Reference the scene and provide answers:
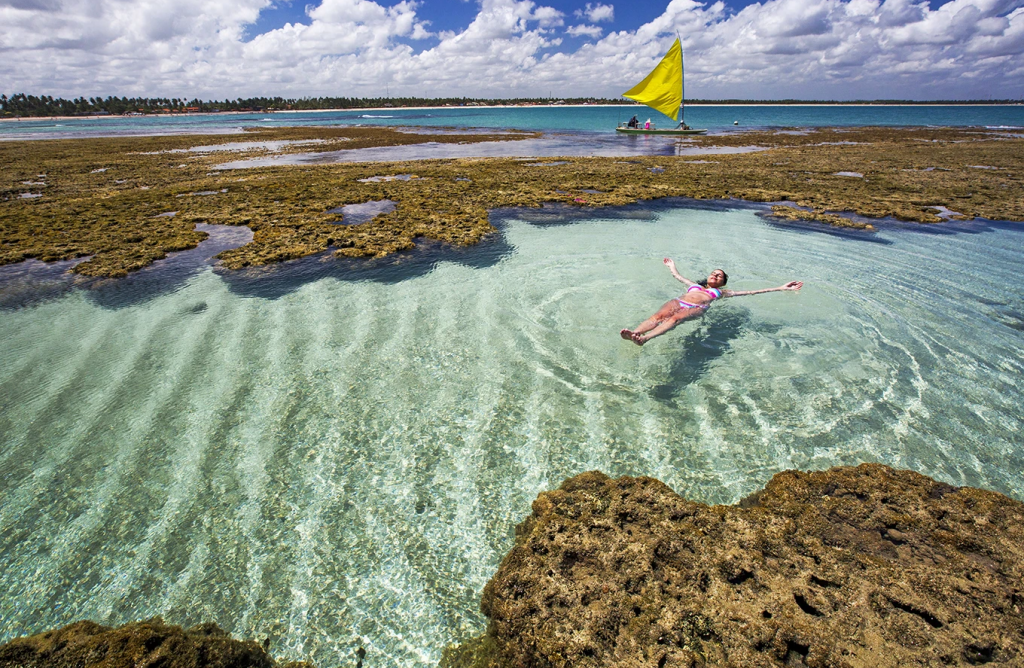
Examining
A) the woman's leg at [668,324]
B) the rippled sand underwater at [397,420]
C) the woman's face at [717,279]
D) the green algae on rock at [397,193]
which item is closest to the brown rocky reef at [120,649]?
the rippled sand underwater at [397,420]

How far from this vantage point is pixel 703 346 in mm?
8672

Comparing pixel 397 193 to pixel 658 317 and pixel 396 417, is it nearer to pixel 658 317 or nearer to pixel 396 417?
pixel 658 317

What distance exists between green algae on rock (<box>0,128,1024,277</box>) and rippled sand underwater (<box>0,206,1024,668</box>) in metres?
4.57

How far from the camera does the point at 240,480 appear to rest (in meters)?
5.55

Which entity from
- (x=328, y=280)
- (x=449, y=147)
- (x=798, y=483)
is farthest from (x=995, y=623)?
(x=449, y=147)

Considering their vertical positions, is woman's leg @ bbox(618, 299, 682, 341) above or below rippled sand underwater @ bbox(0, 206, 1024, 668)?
above

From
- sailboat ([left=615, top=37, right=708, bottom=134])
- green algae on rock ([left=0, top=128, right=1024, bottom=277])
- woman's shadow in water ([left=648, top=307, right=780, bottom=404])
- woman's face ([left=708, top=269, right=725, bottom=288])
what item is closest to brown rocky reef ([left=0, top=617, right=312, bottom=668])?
woman's shadow in water ([left=648, top=307, right=780, bottom=404])

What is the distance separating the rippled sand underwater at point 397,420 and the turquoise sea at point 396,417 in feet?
0.12

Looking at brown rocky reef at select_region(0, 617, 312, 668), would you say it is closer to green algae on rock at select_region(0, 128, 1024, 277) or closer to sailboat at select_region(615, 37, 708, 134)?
green algae on rock at select_region(0, 128, 1024, 277)

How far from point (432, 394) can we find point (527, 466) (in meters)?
2.32

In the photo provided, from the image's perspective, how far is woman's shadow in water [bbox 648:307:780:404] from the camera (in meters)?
7.42

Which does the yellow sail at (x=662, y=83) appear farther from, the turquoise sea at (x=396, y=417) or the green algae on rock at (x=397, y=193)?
the turquoise sea at (x=396, y=417)

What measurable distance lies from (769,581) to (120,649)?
16.0 feet

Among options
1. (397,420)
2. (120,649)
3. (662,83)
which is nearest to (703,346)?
(397,420)
